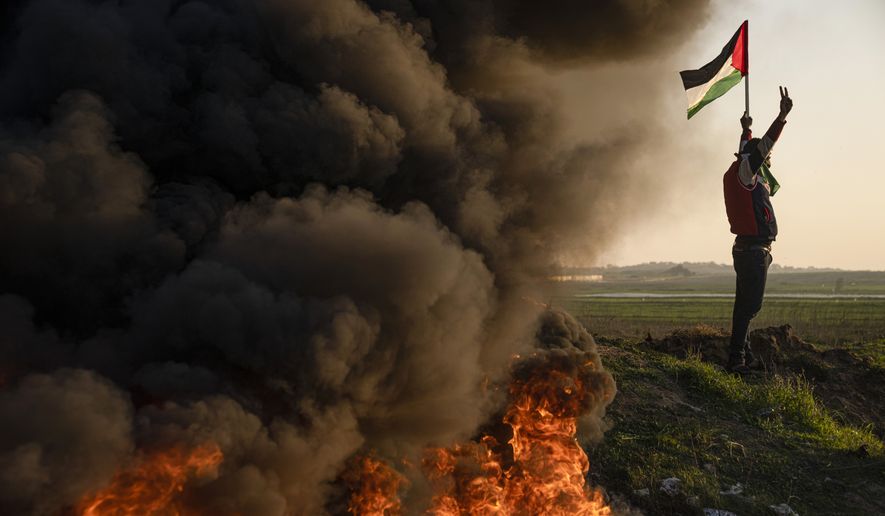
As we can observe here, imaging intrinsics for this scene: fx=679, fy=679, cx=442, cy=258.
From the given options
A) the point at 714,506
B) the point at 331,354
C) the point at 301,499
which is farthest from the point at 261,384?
the point at 714,506

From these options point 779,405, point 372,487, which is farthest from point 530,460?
point 779,405

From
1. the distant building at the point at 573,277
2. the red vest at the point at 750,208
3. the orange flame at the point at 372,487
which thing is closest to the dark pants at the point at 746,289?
the red vest at the point at 750,208

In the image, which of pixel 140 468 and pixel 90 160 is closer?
pixel 140 468

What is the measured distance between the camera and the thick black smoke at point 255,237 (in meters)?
5.39

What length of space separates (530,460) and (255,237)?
395cm

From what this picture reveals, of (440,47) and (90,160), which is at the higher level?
(440,47)

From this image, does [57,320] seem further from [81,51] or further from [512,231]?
[512,231]

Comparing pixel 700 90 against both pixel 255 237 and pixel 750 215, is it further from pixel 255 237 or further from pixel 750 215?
pixel 255 237

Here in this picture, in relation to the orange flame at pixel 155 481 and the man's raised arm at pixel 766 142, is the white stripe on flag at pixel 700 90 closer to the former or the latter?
the man's raised arm at pixel 766 142

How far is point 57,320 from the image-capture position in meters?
6.07

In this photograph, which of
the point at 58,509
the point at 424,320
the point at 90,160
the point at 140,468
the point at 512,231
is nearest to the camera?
the point at 58,509

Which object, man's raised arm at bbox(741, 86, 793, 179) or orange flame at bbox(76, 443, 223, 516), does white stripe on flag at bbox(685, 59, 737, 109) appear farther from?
orange flame at bbox(76, 443, 223, 516)

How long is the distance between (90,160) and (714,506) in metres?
7.86

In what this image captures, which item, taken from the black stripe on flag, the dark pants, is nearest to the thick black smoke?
the black stripe on flag
